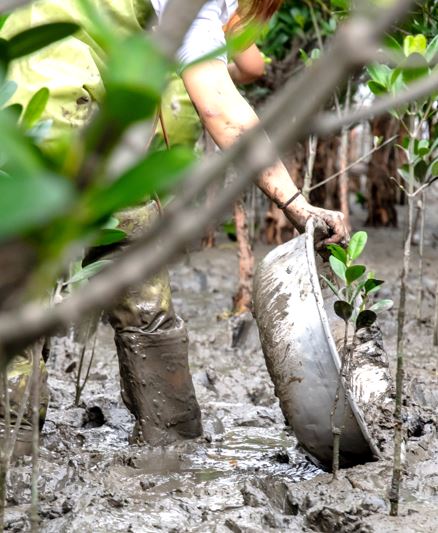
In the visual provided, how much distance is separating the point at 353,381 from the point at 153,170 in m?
2.27

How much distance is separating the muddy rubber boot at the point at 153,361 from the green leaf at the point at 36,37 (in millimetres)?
2007

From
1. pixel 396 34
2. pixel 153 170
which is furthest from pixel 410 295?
pixel 153 170

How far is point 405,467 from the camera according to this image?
2414mm

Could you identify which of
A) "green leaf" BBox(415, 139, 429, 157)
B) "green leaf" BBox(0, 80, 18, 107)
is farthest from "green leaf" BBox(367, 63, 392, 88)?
"green leaf" BBox(0, 80, 18, 107)

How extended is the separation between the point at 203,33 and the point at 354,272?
684mm

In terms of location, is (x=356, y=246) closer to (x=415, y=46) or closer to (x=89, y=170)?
(x=415, y=46)

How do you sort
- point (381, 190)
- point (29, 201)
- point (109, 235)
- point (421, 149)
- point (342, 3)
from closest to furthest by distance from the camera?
1. point (29, 201)
2. point (109, 235)
3. point (421, 149)
4. point (342, 3)
5. point (381, 190)

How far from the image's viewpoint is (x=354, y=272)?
7.47ft

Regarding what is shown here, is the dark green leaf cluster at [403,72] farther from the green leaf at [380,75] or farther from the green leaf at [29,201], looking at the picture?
the green leaf at [29,201]

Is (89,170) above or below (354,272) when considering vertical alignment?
below

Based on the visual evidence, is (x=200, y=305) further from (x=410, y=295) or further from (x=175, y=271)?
(x=410, y=295)

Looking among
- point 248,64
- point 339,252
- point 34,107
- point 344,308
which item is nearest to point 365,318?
point 344,308

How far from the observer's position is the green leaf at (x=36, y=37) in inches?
30.4

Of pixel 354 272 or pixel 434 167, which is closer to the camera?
pixel 354 272
